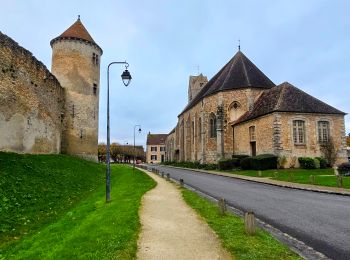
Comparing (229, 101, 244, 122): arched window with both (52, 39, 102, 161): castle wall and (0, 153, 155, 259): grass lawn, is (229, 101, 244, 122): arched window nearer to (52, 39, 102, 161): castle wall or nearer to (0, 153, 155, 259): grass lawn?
(52, 39, 102, 161): castle wall

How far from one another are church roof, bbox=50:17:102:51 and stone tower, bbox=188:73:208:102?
3693 centimetres

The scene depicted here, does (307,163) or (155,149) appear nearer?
(307,163)

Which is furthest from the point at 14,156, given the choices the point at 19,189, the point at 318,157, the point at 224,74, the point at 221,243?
the point at 224,74

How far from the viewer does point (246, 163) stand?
101 feet

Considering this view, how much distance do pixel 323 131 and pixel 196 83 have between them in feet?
146

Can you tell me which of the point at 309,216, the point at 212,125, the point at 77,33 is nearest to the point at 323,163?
the point at 212,125

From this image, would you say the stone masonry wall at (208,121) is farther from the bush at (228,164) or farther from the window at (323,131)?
the window at (323,131)

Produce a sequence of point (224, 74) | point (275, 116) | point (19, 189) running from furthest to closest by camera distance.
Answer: point (224, 74), point (275, 116), point (19, 189)

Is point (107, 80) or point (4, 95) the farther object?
point (4, 95)

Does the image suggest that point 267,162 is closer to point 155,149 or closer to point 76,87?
point 76,87

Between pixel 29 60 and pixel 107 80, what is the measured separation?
11671 millimetres

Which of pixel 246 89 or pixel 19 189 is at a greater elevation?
pixel 246 89

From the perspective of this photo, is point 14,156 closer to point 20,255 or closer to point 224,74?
point 20,255

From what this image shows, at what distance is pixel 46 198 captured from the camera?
1382 cm
